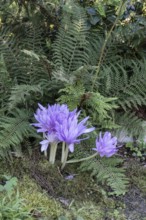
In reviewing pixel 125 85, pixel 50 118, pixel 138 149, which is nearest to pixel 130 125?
pixel 138 149

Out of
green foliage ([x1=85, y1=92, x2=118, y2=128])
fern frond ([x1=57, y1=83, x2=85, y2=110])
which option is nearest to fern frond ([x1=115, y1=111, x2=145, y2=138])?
green foliage ([x1=85, y1=92, x2=118, y2=128])

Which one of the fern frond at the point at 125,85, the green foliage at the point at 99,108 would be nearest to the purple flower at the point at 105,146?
the green foliage at the point at 99,108

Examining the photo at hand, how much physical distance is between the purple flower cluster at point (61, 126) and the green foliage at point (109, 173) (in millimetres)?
308

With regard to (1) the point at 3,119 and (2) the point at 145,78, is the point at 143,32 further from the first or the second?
(1) the point at 3,119

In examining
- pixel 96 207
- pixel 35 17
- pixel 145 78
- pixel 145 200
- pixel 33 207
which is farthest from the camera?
pixel 35 17

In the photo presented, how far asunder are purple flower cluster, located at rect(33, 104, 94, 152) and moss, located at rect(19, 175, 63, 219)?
0.28m

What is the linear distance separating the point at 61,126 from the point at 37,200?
1.60 feet

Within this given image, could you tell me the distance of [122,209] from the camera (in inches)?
105

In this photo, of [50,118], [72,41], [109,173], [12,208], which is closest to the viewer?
[12,208]

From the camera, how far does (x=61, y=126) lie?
2.55m

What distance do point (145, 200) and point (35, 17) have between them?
1.89 meters

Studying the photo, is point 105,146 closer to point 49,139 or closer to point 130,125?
point 49,139

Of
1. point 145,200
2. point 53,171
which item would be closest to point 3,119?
point 53,171

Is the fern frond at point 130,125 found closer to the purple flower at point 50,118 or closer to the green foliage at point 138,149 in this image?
the green foliage at point 138,149
